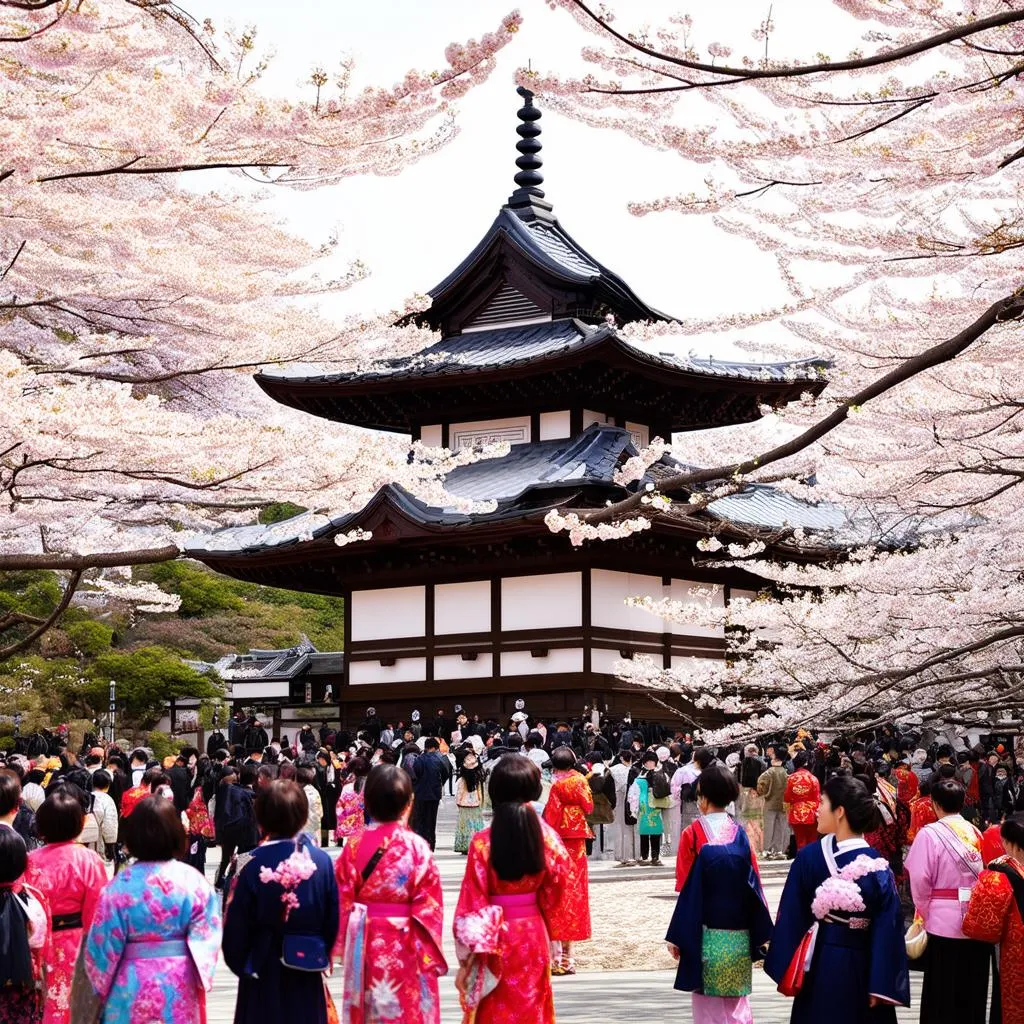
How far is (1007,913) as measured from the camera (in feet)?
20.9

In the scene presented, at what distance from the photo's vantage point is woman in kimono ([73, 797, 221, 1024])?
528 centimetres

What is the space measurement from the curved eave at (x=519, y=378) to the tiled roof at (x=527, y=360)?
3 cm

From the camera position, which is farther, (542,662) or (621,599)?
(621,599)

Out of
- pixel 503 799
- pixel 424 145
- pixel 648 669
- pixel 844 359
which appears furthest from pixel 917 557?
pixel 503 799

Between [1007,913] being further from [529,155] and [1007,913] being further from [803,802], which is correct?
[529,155]

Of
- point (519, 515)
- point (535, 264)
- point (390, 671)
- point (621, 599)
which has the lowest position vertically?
point (390, 671)

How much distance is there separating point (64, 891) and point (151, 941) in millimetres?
1079

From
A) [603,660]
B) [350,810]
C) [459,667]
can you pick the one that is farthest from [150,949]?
[459,667]

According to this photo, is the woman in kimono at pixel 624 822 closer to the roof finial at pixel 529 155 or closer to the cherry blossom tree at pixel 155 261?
the cherry blossom tree at pixel 155 261

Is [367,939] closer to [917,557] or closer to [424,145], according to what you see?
[424,145]

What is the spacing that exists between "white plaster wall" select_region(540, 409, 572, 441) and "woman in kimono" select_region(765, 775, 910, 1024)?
86.7ft

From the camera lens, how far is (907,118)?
8.16 m

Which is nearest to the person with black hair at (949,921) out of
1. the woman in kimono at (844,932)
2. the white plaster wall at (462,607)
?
the woman in kimono at (844,932)

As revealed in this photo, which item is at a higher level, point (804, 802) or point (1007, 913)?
point (804, 802)
